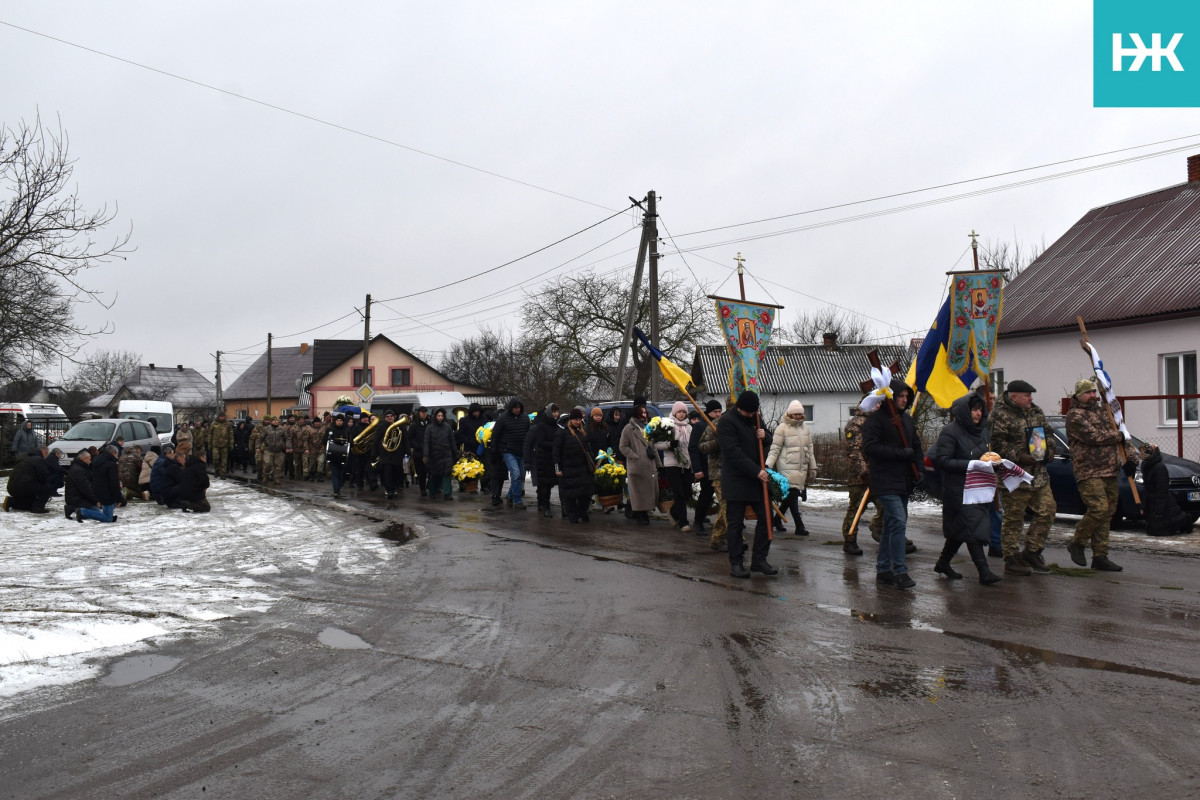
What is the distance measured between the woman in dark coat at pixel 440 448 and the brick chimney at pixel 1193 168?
23.0 metres

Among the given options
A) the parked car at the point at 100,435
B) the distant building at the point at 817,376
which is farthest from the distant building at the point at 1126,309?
the distant building at the point at 817,376

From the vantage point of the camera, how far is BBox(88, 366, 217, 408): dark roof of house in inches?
4144

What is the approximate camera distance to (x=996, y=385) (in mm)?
28469

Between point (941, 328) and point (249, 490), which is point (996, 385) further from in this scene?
point (249, 490)

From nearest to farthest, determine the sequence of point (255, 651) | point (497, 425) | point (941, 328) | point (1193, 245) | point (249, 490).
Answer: point (255, 651) → point (941, 328) → point (497, 425) → point (249, 490) → point (1193, 245)

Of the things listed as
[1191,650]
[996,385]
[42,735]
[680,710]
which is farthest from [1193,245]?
[42,735]

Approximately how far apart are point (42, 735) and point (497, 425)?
497 inches

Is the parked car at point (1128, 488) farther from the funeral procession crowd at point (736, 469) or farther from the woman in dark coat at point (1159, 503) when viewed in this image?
the funeral procession crowd at point (736, 469)

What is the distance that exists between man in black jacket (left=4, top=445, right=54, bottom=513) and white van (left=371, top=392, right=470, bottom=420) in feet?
37.1

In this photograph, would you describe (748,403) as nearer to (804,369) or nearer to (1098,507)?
(1098,507)

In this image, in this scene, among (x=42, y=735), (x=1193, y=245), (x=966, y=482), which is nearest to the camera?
(x=42, y=735)

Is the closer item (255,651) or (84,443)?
(255,651)

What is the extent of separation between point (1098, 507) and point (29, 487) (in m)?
16.0

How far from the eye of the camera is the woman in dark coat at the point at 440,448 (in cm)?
1983
